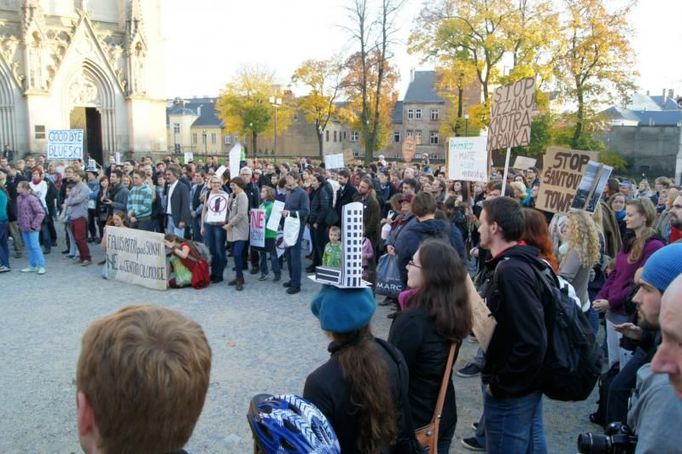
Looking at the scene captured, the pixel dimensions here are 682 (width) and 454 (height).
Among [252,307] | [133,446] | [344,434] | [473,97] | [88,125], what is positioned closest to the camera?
[133,446]

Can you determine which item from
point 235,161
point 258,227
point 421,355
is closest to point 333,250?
point 258,227

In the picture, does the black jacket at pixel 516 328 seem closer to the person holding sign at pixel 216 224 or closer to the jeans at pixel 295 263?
the jeans at pixel 295 263

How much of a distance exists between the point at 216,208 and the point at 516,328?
8003 mm

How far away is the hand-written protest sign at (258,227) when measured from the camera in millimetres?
10648

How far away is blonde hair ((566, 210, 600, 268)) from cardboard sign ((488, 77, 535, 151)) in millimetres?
1399

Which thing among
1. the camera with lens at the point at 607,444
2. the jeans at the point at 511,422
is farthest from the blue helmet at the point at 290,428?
the jeans at the point at 511,422

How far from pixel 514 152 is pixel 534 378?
39.3 metres

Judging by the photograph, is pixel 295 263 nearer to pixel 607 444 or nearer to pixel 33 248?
pixel 33 248

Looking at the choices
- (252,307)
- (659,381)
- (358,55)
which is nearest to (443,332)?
(659,381)

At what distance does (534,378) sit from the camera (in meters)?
3.24

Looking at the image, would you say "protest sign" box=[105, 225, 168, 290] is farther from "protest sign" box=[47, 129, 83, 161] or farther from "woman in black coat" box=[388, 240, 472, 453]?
"woman in black coat" box=[388, 240, 472, 453]

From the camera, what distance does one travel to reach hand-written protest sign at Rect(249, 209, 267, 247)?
1065 cm

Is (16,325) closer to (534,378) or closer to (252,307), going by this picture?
(252,307)

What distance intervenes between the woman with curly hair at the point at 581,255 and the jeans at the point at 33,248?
10210mm
